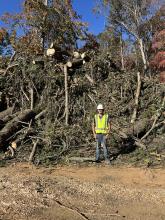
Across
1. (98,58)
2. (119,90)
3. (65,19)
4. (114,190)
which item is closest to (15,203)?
(114,190)

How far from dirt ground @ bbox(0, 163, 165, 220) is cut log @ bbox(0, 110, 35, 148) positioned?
4.33ft

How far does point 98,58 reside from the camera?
13.7m

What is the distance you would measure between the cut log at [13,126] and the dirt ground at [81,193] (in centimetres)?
132

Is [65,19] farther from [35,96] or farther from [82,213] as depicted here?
[82,213]

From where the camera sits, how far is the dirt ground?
21.4 feet

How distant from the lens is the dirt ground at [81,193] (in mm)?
6527

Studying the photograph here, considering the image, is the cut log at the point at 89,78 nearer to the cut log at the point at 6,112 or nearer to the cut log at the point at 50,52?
the cut log at the point at 50,52

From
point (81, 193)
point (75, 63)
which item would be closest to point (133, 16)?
point (75, 63)

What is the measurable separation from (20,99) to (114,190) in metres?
6.00

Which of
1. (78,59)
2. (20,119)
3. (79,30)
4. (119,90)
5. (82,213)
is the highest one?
(79,30)

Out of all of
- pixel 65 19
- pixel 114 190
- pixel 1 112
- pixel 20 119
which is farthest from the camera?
pixel 65 19

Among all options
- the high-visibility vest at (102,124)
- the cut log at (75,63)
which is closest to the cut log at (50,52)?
the cut log at (75,63)

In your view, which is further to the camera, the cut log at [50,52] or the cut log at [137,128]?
the cut log at [50,52]

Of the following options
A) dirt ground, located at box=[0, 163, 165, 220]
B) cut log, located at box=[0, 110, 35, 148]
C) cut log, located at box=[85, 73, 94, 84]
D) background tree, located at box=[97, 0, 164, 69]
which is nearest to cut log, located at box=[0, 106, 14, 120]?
cut log, located at box=[0, 110, 35, 148]
